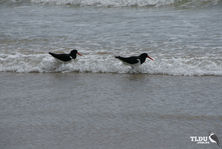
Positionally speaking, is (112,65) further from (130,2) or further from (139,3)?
(130,2)

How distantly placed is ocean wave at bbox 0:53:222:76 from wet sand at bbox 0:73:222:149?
345 millimetres

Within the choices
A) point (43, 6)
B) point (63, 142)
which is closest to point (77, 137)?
point (63, 142)

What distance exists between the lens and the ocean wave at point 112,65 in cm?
980

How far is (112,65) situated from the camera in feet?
34.1

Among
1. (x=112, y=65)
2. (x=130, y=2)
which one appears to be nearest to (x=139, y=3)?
(x=130, y=2)

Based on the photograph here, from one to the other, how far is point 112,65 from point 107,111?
3334mm

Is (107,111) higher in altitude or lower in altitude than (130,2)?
lower

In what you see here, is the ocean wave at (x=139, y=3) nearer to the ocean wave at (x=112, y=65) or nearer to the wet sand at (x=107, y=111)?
the ocean wave at (x=112, y=65)

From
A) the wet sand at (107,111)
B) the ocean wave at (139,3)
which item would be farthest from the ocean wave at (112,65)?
the ocean wave at (139,3)

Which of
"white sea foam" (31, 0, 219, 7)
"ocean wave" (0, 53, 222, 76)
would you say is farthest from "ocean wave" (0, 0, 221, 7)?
"ocean wave" (0, 53, 222, 76)

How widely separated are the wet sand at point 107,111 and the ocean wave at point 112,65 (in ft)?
1.13

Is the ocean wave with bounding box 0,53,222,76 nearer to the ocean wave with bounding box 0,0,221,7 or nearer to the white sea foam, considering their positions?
the ocean wave with bounding box 0,0,221,7

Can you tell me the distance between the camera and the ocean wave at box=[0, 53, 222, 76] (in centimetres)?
980

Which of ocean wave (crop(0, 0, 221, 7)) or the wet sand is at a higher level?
ocean wave (crop(0, 0, 221, 7))
